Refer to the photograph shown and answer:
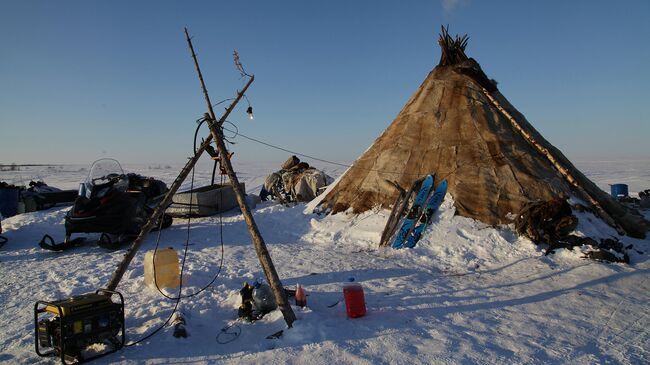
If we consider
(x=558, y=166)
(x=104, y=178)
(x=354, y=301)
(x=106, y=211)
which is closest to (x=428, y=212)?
(x=558, y=166)

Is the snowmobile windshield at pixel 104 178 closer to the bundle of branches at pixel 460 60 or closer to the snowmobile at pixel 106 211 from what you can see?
the snowmobile at pixel 106 211

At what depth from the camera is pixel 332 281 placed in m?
6.28

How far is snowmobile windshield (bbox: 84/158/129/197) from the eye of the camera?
29.4 ft

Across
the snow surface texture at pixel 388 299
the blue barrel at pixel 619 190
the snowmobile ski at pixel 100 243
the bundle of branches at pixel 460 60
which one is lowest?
the snow surface texture at pixel 388 299

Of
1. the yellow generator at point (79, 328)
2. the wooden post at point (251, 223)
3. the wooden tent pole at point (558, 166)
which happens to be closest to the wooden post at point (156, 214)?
the wooden post at point (251, 223)

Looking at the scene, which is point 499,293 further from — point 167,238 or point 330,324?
point 167,238

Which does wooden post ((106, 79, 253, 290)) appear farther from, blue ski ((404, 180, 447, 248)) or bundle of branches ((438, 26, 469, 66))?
bundle of branches ((438, 26, 469, 66))

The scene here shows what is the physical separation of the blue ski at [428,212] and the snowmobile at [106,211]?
5.07 m

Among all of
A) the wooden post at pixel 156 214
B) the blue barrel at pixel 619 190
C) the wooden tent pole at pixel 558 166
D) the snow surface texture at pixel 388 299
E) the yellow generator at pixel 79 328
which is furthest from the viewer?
the blue barrel at pixel 619 190

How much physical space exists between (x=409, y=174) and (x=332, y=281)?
15.0ft

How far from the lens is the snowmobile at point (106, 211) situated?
8.41 m

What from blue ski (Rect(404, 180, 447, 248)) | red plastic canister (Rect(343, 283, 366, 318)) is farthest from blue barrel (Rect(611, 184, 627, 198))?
red plastic canister (Rect(343, 283, 366, 318))

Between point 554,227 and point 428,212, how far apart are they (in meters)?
2.39

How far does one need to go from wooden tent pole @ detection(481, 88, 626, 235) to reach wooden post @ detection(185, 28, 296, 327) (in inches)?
286
